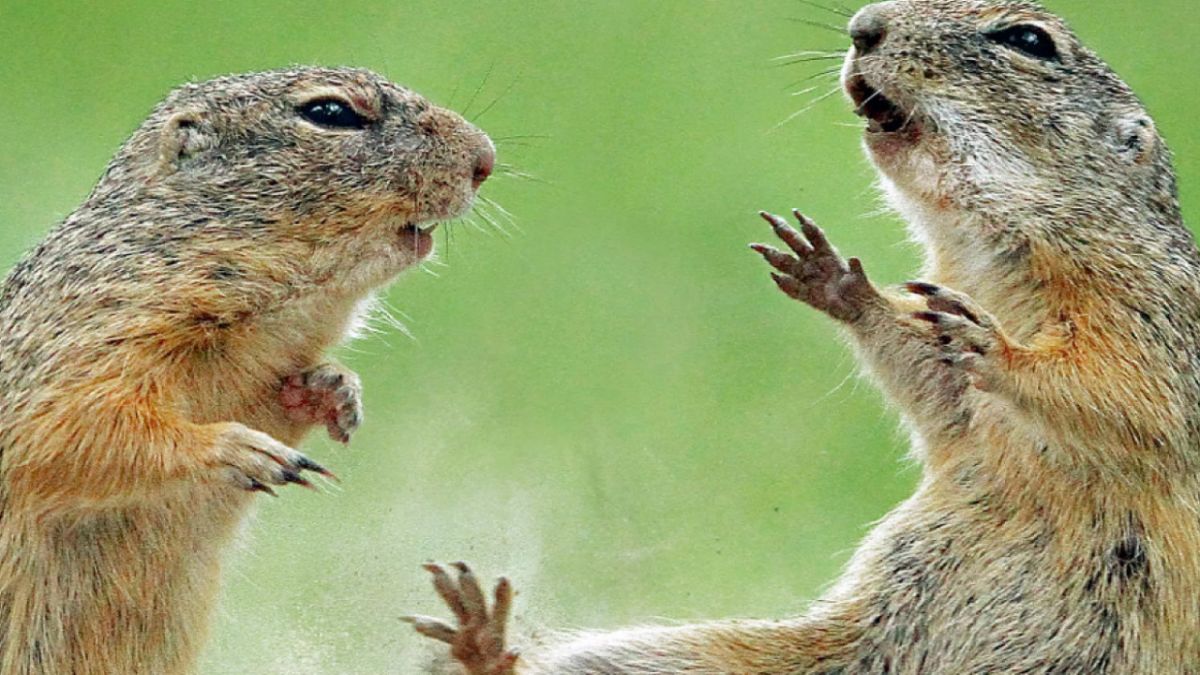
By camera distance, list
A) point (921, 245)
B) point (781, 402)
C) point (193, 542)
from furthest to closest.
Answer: point (781, 402), point (921, 245), point (193, 542)

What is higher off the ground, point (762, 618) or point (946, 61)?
point (946, 61)

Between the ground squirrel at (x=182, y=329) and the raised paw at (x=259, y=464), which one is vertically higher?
the ground squirrel at (x=182, y=329)

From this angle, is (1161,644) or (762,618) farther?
(762,618)

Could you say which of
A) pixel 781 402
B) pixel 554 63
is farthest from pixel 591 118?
pixel 781 402

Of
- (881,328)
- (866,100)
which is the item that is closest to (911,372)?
(881,328)

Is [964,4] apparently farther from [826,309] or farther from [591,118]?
[591,118]

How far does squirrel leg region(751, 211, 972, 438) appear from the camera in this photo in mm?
3291

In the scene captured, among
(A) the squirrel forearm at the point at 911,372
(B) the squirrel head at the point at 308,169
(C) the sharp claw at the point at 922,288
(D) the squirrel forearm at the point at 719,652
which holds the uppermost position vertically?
(B) the squirrel head at the point at 308,169

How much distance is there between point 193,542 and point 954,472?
4.84 ft

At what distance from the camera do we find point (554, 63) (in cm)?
422

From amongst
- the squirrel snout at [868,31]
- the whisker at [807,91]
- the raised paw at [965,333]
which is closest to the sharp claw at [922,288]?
the raised paw at [965,333]

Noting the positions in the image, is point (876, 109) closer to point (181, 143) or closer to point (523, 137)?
point (523, 137)

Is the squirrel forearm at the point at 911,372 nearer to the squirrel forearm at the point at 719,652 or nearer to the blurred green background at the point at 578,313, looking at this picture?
the blurred green background at the point at 578,313

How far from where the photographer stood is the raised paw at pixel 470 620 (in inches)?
123
